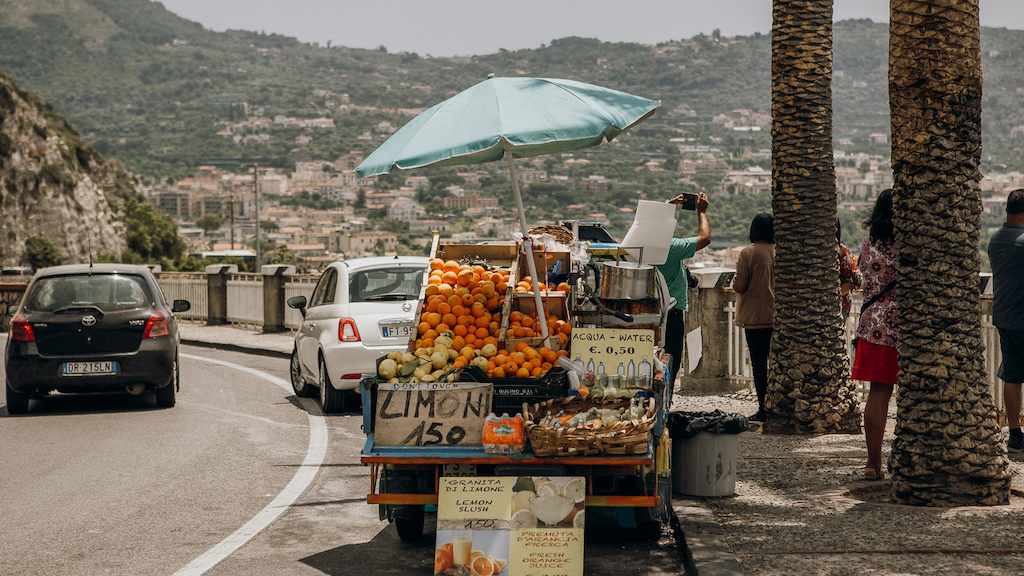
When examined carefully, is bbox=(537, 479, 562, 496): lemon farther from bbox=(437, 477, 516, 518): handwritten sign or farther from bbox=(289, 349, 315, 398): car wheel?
bbox=(289, 349, 315, 398): car wheel

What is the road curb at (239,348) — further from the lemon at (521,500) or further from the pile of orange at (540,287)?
the lemon at (521,500)

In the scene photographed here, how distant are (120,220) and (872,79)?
87623mm

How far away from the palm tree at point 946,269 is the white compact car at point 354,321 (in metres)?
6.00

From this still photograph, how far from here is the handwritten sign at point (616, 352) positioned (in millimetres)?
6266

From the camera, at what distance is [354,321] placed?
37.9 feet

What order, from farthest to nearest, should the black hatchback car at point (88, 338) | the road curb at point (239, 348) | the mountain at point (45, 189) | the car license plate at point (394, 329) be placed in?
1. the mountain at point (45, 189)
2. the road curb at point (239, 348)
3. the car license plate at point (394, 329)
4. the black hatchback car at point (88, 338)

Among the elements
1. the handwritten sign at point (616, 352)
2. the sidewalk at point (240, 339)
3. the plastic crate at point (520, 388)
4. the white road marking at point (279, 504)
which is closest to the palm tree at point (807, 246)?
the handwritten sign at point (616, 352)

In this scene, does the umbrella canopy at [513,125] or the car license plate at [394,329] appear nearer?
the umbrella canopy at [513,125]

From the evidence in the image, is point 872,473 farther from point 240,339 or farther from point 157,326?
point 240,339

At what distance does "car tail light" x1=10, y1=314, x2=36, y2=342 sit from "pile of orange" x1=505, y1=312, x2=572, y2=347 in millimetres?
6941

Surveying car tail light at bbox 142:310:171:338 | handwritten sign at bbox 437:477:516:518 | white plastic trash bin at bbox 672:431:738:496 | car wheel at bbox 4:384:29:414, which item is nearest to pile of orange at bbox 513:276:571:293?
white plastic trash bin at bbox 672:431:738:496

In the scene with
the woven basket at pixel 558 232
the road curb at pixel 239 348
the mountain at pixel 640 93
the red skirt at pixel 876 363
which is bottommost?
the road curb at pixel 239 348

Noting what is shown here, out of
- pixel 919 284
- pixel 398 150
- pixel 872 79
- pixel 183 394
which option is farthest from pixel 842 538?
pixel 872 79

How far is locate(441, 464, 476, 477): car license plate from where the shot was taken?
5758 mm
